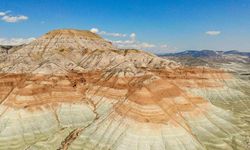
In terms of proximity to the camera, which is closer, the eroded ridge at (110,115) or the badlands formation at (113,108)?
the eroded ridge at (110,115)

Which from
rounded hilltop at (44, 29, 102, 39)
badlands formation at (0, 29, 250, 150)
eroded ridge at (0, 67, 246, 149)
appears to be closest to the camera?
eroded ridge at (0, 67, 246, 149)

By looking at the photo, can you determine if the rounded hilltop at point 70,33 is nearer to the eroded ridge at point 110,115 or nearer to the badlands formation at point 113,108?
the badlands formation at point 113,108

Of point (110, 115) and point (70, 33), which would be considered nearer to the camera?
point (110, 115)

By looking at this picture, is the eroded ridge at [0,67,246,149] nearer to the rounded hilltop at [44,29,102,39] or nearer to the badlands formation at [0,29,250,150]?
the badlands formation at [0,29,250,150]

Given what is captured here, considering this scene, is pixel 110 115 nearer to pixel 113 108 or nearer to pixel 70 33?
pixel 113 108

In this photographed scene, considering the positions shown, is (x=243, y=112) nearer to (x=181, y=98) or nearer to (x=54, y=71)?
(x=181, y=98)

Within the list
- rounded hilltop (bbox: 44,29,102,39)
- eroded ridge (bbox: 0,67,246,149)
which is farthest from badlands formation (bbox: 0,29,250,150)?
rounded hilltop (bbox: 44,29,102,39)

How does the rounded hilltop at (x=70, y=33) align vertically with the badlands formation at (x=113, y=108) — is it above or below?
above

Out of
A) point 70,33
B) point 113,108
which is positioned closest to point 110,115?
point 113,108

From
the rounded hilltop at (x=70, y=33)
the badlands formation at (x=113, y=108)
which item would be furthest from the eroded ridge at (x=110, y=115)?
the rounded hilltop at (x=70, y=33)
